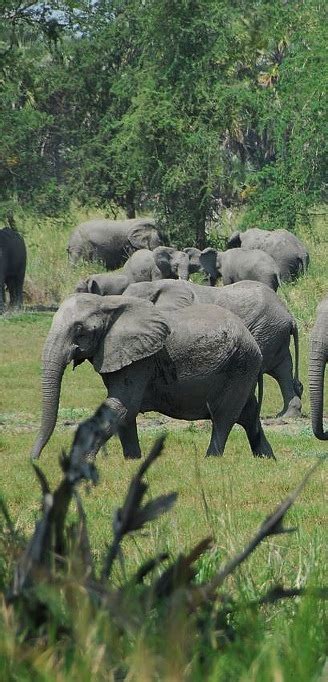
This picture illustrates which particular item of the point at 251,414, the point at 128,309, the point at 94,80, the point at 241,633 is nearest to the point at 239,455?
the point at 251,414

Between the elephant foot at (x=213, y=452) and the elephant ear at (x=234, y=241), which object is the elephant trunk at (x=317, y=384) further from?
the elephant ear at (x=234, y=241)

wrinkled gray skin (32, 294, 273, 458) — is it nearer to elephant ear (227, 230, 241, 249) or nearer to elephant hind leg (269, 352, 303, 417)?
elephant hind leg (269, 352, 303, 417)

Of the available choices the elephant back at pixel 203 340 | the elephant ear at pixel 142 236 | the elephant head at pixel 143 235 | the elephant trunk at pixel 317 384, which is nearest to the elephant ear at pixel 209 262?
the elephant head at pixel 143 235

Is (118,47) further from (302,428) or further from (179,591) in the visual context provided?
(179,591)

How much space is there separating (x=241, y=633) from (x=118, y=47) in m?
34.7

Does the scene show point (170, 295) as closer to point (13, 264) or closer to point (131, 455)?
point (131, 455)

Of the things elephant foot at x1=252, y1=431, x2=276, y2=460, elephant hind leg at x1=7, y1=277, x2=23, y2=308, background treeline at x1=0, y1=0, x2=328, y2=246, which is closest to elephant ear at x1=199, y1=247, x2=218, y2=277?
elephant hind leg at x1=7, y1=277, x2=23, y2=308

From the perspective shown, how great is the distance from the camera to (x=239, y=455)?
39.3 feet

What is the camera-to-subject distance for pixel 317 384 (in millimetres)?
12867

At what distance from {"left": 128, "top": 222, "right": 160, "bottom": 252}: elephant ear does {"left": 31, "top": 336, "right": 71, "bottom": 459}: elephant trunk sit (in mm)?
22758

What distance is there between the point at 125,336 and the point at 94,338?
0.84 feet

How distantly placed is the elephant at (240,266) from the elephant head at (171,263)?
48 cm

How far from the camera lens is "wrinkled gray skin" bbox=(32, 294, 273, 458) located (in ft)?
36.7

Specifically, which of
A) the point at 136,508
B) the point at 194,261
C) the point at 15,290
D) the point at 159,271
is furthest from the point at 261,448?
the point at 15,290
